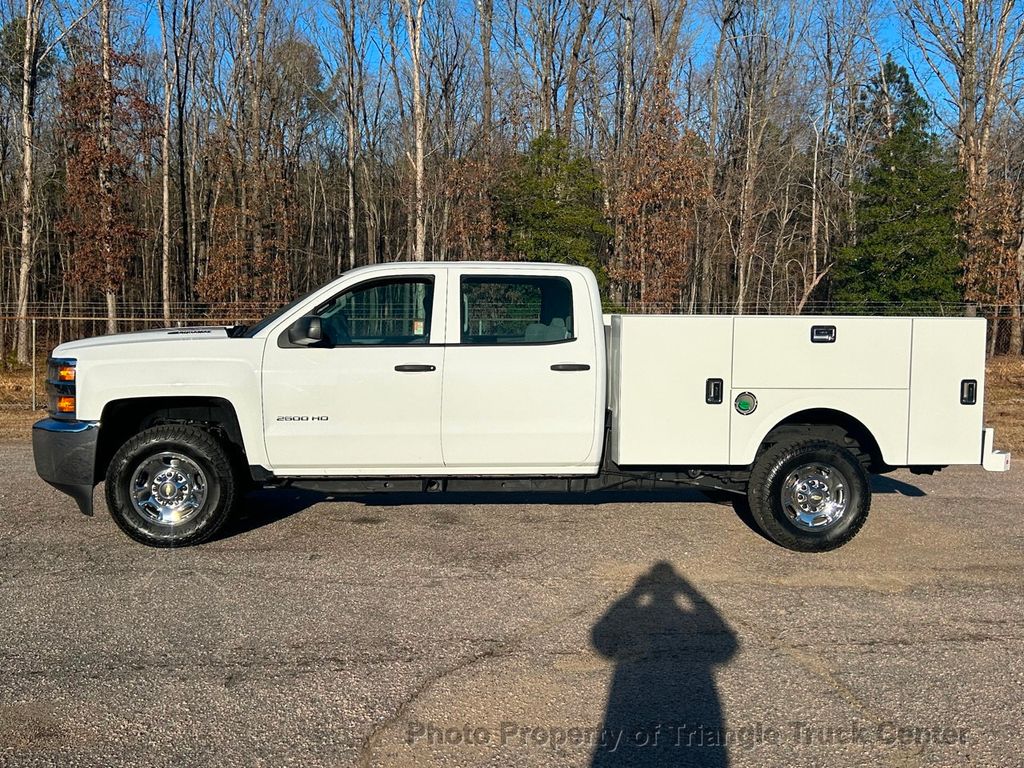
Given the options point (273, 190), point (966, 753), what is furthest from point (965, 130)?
A: point (966, 753)

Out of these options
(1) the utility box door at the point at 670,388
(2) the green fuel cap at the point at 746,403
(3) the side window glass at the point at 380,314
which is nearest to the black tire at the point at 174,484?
(3) the side window glass at the point at 380,314

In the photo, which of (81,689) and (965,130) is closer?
(81,689)

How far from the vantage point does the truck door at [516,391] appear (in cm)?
634

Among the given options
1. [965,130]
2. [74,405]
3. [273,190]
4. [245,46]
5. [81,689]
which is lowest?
[81,689]

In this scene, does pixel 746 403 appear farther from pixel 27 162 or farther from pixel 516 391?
pixel 27 162

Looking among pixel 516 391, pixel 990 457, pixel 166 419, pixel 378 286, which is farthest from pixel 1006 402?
pixel 166 419

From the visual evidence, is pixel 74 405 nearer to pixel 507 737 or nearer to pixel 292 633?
pixel 292 633

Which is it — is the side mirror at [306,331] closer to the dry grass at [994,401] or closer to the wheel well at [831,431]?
the wheel well at [831,431]

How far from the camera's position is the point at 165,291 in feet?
93.9

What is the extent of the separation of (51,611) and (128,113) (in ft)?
67.7

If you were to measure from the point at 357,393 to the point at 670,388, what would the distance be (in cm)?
226

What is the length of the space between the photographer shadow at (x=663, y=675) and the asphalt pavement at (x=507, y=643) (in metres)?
0.02

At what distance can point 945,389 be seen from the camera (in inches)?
251

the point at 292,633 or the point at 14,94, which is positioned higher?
the point at 14,94
